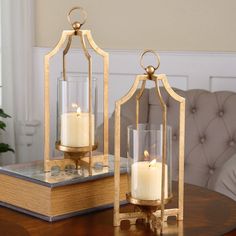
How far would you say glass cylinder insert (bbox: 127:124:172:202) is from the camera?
1.27 meters

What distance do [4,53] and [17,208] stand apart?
1.90m

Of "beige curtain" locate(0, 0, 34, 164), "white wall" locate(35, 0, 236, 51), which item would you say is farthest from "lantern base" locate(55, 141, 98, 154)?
"beige curtain" locate(0, 0, 34, 164)

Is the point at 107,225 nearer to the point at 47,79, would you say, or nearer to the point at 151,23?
the point at 47,79

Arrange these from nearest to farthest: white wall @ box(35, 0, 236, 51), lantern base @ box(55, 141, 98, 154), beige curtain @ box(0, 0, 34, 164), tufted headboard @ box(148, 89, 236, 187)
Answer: lantern base @ box(55, 141, 98, 154)
tufted headboard @ box(148, 89, 236, 187)
white wall @ box(35, 0, 236, 51)
beige curtain @ box(0, 0, 34, 164)

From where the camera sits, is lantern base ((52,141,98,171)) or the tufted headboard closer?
lantern base ((52,141,98,171))

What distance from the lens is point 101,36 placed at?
3.11m

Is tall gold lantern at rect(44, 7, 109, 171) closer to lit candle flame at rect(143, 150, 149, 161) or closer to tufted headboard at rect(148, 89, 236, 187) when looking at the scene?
lit candle flame at rect(143, 150, 149, 161)

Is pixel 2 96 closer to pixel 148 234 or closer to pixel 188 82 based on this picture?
pixel 188 82

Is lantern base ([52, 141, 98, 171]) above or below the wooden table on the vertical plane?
above

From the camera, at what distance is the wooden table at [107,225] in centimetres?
127

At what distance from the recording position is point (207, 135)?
2.52 metres

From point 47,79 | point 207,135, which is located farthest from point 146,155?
point 207,135

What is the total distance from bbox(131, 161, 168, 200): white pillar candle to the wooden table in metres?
0.07

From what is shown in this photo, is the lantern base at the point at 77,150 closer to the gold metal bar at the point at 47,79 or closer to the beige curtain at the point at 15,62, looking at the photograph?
the gold metal bar at the point at 47,79
